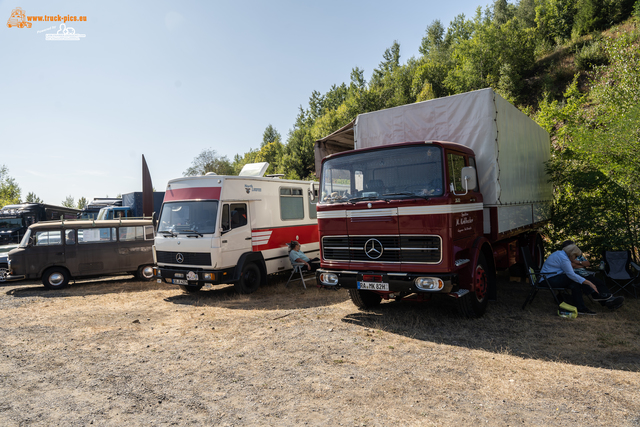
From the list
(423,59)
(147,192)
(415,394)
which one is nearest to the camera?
(415,394)

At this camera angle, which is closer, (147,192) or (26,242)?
(26,242)

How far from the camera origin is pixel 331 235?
6.30 metres

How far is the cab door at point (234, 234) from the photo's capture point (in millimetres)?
8625

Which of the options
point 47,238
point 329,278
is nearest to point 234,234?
point 329,278

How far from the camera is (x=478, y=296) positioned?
632 centimetres

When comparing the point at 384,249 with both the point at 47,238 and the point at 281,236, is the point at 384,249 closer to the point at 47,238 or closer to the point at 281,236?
the point at 281,236

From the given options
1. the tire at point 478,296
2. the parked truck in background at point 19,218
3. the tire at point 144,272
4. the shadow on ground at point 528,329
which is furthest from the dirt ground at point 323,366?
the parked truck in background at point 19,218

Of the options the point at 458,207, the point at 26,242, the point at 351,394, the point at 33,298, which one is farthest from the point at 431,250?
the point at 26,242

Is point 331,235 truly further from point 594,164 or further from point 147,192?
point 147,192

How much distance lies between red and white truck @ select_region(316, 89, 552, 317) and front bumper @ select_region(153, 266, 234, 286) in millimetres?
2992

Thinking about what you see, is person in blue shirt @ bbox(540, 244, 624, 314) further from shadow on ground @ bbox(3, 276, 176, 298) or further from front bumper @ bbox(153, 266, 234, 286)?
shadow on ground @ bbox(3, 276, 176, 298)

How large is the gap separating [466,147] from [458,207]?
1.35m

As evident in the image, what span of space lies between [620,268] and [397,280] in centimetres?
494

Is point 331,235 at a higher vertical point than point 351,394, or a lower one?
higher
